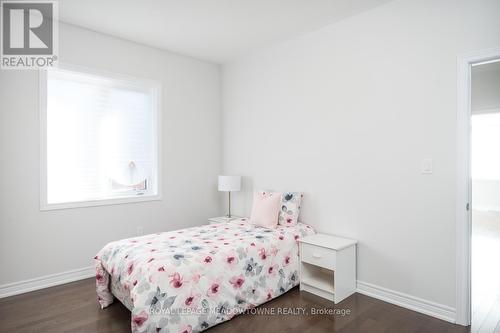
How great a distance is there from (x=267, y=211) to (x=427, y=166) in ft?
5.48

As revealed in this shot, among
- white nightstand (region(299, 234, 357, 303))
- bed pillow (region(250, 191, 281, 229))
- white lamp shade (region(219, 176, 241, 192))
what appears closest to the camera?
white nightstand (region(299, 234, 357, 303))

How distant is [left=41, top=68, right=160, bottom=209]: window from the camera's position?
329 centimetres

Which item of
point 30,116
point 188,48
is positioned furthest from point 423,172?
point 30,116

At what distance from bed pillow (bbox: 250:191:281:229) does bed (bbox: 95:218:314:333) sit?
0.17 metres

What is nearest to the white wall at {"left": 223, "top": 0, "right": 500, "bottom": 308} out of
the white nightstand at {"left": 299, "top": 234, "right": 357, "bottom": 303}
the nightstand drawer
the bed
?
the white nightstand at {"left": 299, "top": 234, "right": 357, "bottom": 303}

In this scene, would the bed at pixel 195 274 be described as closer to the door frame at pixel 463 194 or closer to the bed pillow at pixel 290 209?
the bed pillow at pixel 290 209

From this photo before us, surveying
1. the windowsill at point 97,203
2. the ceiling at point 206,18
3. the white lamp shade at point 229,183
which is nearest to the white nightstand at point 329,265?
the white lamp shade at point 229,183

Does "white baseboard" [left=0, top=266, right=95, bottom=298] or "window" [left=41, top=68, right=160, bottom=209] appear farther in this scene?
"window" [left=41, top=68, right=160, bottom=209]

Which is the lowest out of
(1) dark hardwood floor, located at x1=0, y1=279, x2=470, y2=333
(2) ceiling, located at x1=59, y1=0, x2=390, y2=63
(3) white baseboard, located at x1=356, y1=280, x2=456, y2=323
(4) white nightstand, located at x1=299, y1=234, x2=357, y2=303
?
(1) dark hardwood floor, located at x1=0, y1=279, x2=470, y2=333

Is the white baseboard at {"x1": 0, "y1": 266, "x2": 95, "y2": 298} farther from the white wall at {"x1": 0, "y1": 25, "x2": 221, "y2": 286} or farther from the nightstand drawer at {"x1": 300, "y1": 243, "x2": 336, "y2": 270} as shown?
the nightstand drawer at {"x1": 300, "y1": 243, "x2": 336, "y2": 270}

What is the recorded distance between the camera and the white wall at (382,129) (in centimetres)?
252

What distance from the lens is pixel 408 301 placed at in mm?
2717

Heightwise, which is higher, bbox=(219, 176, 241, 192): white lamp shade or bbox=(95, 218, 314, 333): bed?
bbox=(219, 176, 241, 192): white lamp shade

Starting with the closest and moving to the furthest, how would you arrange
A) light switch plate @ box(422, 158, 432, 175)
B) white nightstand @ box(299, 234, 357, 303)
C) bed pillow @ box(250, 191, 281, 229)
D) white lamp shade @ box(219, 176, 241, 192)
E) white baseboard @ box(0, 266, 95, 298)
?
light switch plate @ box(422, 158, 432, 175)
white nightstand @ box(299, 234, 357, 303)
white baseboard @ box(0, 266, 95, 298)
bed pillow @ box(250, 191, 281, 229)
white lamp shade @ box(219, 176, 241, 192)
